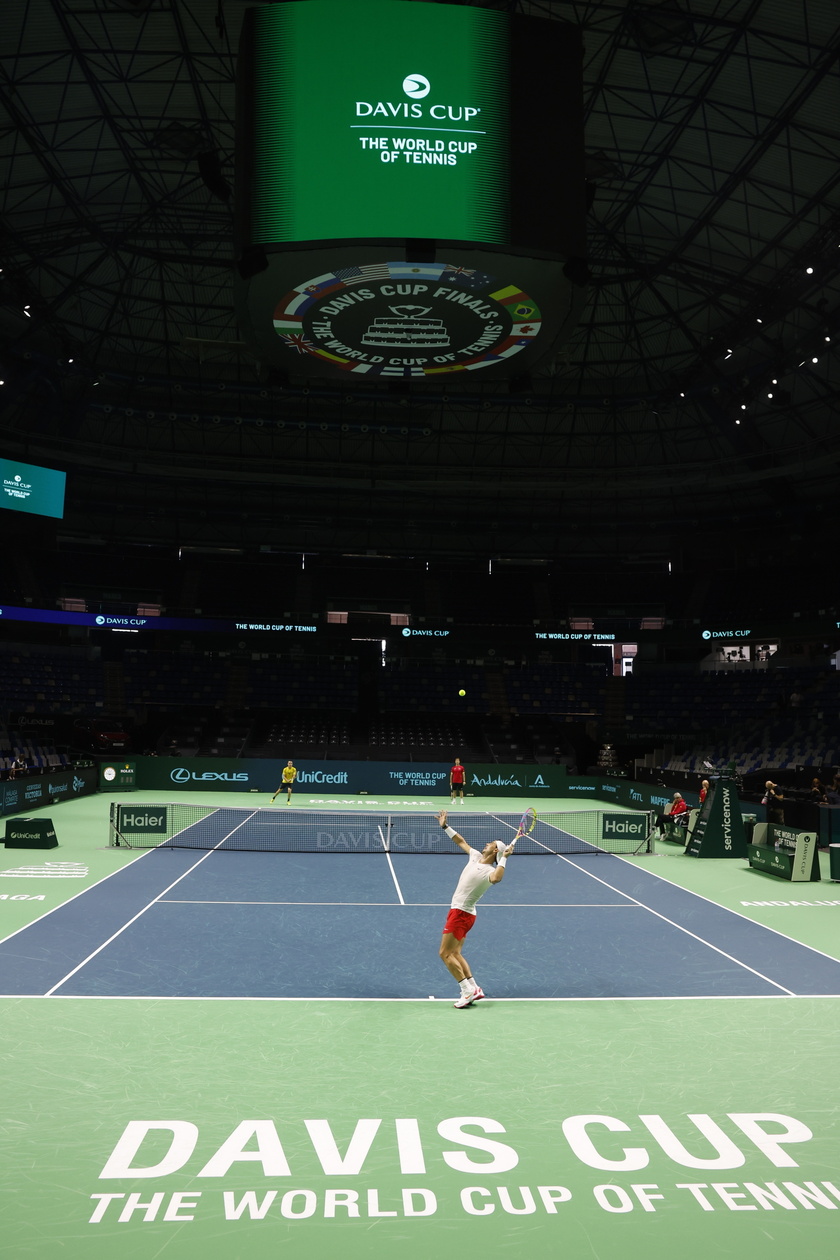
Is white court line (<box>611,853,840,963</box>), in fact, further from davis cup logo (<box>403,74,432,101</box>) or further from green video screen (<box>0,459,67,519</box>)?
green video screen (<box>0,459,67,519</box>)

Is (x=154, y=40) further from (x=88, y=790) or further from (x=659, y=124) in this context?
(x=88, y=790)

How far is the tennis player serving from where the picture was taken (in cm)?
1012

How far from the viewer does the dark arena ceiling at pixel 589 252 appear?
22172 mm

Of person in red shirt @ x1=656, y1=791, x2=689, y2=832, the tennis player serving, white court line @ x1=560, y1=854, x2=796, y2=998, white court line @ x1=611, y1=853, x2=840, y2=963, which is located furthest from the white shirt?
person in red shirt @ x1=656, y1=791, x2=689, y2=832

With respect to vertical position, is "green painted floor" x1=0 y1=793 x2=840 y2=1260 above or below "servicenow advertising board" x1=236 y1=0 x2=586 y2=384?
below

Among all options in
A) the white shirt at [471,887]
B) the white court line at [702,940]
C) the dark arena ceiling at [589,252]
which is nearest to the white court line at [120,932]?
the white shirt at [471,887]

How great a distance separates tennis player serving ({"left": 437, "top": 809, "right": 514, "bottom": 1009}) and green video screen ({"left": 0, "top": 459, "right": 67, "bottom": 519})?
3187 centimetres

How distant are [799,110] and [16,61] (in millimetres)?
20425

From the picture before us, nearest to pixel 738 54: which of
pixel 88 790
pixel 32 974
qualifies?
pixel 32 974

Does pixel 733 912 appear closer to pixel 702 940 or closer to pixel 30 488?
pixel 702 940

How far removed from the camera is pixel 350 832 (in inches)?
994

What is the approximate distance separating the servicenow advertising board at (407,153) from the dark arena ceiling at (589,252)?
105cm

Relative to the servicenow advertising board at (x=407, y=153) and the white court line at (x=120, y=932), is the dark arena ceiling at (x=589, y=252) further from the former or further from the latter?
the white court line at (x=120, y=932)

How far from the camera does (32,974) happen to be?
10.8m
